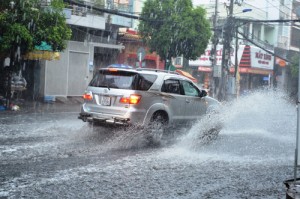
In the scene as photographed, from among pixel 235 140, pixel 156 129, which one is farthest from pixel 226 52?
pixel 156 129

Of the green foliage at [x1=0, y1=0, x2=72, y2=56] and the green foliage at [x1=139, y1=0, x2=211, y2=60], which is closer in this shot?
the green foliage at [x1=0, y1=0, x2=72, y2=56]

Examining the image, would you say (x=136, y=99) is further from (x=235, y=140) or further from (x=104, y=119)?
(x=235, y=140)

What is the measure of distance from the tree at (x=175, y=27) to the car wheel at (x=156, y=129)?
1587 centimetres

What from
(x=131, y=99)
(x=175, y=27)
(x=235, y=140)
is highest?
(x=175, y=27)

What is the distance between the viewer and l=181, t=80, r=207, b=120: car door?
10.8 metres

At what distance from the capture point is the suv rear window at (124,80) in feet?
31.3

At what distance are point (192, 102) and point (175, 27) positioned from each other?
50.1ft

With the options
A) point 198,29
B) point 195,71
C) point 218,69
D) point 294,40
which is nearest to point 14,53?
point 198,29

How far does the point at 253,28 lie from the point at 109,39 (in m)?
21.6

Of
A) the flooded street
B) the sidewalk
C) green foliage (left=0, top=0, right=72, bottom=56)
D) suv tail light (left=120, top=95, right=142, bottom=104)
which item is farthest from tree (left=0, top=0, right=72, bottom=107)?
suv tail light (left=120, top=95, right=142, bottom=104)

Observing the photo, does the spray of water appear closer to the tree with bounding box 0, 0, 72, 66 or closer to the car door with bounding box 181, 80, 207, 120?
the car door with bounding box 181, 80, 207, 120

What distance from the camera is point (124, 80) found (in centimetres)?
959

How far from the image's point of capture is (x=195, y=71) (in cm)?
4347

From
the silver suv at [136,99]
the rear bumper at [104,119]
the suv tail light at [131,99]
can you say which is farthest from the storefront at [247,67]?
the suv tail light at [131,99]
